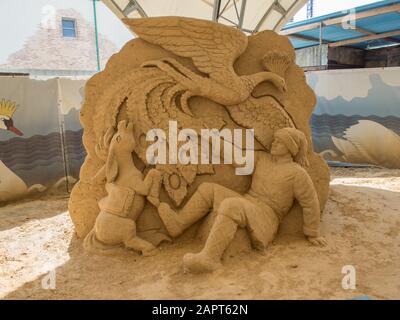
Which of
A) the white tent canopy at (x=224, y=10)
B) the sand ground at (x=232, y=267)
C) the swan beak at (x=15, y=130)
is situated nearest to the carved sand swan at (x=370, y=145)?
the sand ground at (x=232, y=267)

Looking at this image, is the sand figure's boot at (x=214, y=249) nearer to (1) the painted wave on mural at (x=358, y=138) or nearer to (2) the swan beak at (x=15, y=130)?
(2) the swan beak at (x=15, y=130)

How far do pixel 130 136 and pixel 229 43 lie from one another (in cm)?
126

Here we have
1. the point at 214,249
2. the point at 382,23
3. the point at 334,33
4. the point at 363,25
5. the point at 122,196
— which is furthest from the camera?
the point at 334,33

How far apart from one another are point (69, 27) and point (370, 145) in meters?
10.1

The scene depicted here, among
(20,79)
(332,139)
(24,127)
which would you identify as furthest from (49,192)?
(332,139)

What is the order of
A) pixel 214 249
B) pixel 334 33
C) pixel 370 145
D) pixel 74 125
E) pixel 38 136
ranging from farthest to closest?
pixel 334 33 < pixel 370 145 < pixel 74 125 < pixel 38 136 < pixel 214 249

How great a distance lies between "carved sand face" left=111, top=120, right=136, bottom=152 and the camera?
2.74m

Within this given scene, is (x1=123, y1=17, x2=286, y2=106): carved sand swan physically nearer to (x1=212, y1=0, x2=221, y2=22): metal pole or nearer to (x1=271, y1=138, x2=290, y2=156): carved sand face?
(x1=271, y1=138, x2=290, y2=156): carved sand face

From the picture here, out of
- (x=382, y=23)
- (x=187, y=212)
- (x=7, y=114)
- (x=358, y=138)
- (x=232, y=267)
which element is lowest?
(x=232, y=267)

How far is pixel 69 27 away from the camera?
1098 centimetres

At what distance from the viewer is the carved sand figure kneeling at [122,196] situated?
→ 2656 mm

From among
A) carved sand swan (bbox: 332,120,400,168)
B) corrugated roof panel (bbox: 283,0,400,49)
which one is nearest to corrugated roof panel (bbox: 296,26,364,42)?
corrugated roof panel (bbox: 283,0,400,49)

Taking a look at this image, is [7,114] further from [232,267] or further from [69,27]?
[69,27]

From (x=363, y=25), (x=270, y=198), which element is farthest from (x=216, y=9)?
(x=270, y=198)
